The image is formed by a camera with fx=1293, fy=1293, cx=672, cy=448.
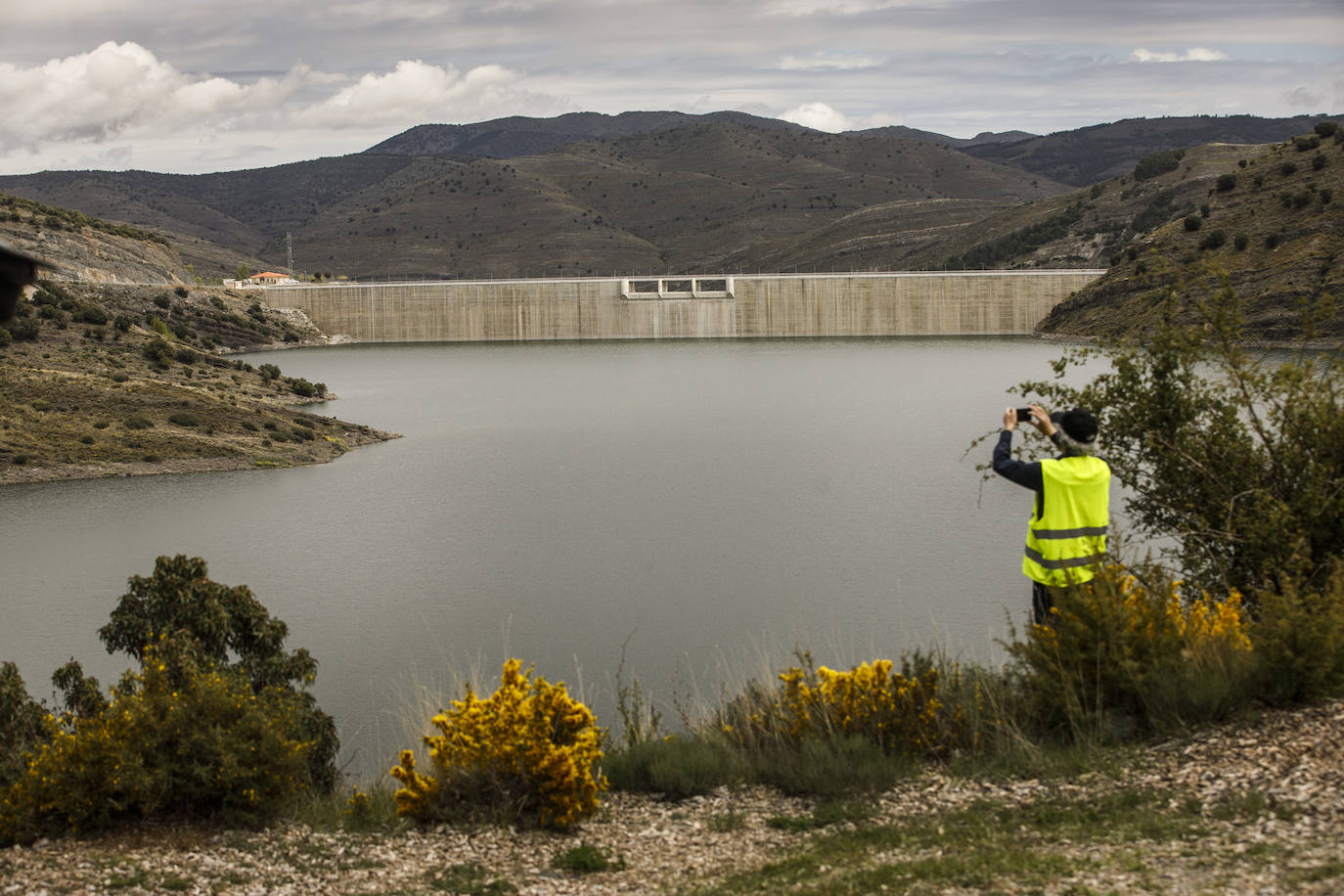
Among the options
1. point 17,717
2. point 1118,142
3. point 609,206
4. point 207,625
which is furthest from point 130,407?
point 1118,142

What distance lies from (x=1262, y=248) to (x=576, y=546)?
42.0 m

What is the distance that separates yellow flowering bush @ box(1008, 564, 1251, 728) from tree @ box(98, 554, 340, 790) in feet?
13.8

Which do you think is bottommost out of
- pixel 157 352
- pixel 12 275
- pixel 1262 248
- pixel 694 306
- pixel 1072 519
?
pixel 1072 519

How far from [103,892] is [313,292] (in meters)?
65.7

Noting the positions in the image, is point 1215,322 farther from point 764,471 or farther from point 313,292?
point 313,292

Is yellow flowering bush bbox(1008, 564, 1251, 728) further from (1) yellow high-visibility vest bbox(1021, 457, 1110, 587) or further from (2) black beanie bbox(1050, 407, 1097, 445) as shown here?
(2) black beanie bbox(1050, 407, 1097, 445)

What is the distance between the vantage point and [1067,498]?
6.14 metres

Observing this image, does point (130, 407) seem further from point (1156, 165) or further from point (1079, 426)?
point (1156, 165)

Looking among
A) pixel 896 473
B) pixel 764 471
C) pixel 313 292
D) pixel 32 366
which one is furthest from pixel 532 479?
pixel 313 292

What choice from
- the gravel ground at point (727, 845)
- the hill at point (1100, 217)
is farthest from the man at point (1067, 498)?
the hill at point (1100, 217)

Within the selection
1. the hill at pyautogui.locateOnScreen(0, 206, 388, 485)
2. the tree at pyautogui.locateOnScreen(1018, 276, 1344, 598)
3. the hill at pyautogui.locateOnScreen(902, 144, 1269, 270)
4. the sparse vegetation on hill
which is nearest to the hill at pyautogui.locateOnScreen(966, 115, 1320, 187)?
the hill at pyautogui.locateOnScreen(902, 144, 1269, 270)

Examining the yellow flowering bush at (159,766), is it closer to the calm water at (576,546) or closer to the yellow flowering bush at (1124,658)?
the calm water at (576,546)

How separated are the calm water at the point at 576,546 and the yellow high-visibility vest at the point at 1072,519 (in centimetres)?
211

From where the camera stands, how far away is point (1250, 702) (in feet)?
18.2
